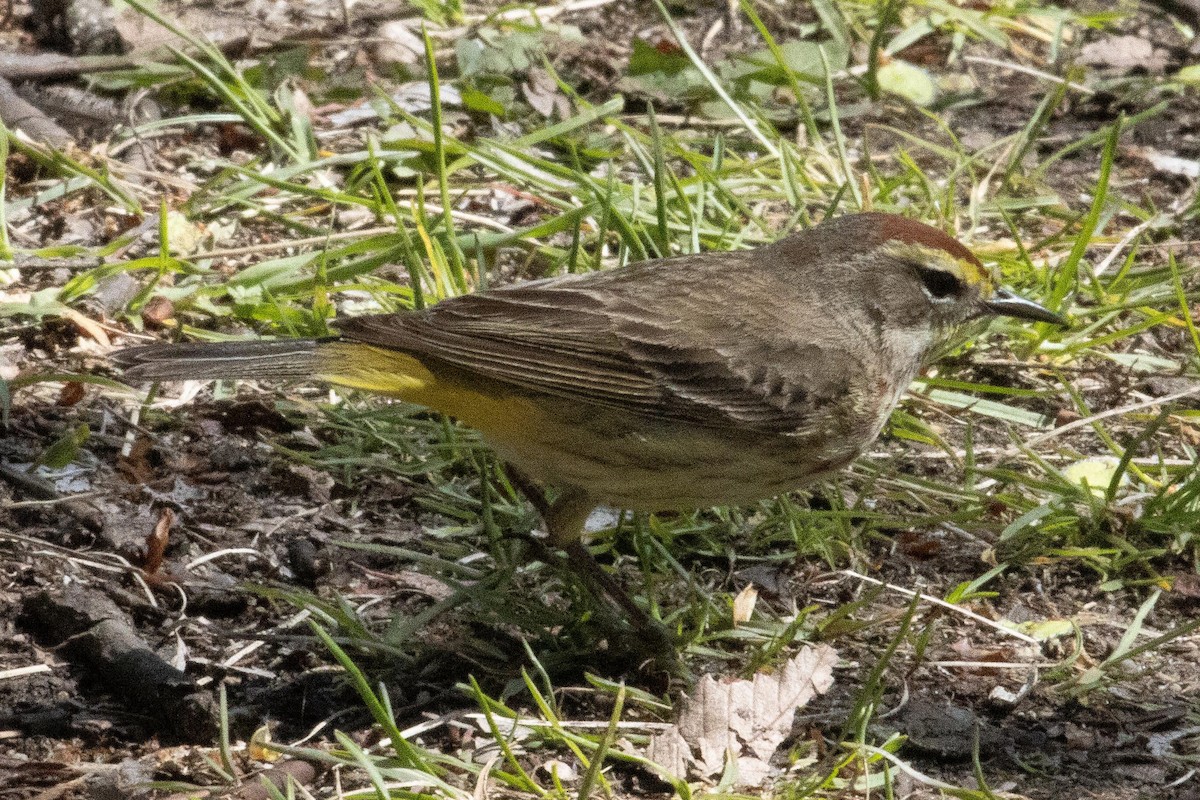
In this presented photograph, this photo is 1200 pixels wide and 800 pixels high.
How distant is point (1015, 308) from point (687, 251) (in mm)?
1529

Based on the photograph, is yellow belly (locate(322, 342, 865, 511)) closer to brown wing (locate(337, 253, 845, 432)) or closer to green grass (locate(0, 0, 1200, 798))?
brown wing (locate(337, 253, 845, 432))

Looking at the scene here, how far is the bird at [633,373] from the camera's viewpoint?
4500 millimetres

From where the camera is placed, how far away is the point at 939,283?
5035 mm

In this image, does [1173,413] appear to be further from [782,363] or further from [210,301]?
[210,301]

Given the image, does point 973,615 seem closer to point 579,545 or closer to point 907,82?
point 579,545

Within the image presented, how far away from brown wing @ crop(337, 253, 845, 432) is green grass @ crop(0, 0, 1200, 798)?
→ 550 mm

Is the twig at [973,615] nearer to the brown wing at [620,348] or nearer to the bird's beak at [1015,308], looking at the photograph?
the brown wing at [620,348]

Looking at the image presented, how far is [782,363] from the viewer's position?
4.69 m

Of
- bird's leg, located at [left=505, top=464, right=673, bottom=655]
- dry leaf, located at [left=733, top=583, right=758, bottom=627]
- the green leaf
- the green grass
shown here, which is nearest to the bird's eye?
the green grass

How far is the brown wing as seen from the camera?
450cm

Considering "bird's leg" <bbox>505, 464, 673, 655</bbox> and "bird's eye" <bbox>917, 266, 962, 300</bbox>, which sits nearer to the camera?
"bird's leg" <bbox>505, 464, 673, 655</bbox>

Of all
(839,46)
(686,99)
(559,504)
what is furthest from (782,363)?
(839,46)

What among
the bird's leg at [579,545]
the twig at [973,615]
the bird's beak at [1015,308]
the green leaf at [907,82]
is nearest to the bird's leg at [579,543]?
the bird's leg at [579,545]

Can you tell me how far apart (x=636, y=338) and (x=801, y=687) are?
1188mm
